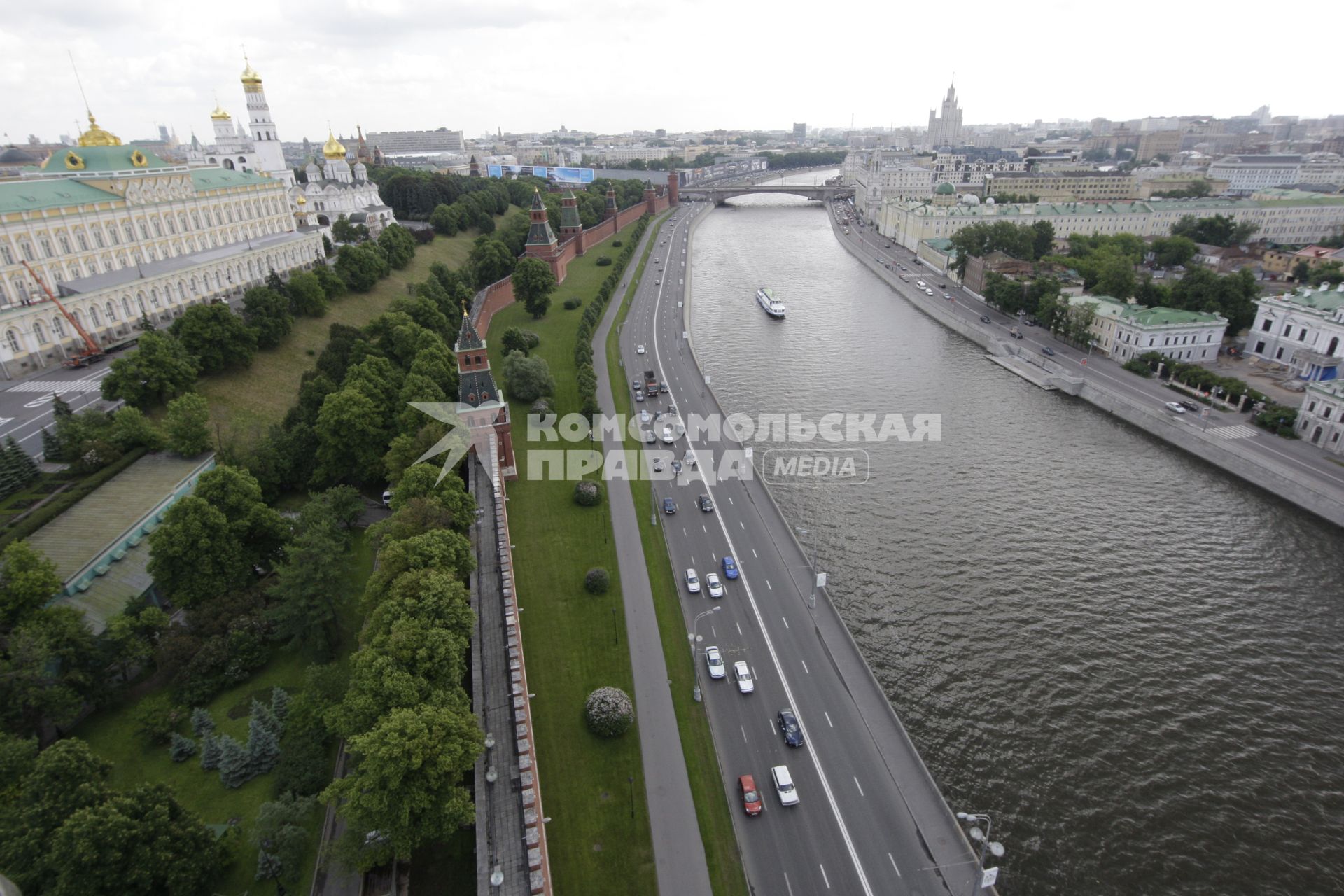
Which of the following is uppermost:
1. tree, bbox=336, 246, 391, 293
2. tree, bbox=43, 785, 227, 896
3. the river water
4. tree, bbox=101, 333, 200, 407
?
tree, bbox=336, 246, 391, 293

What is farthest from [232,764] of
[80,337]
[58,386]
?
[80,337]

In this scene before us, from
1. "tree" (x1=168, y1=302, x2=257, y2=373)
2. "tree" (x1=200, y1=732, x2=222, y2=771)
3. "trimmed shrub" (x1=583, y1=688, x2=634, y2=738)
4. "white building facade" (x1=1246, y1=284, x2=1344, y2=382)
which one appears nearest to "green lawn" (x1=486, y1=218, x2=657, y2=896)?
"trimmed shrub" (x1=583, y1=688, x2=634, y2=738)

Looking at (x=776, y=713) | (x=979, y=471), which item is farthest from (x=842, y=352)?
(x=776, y=713)

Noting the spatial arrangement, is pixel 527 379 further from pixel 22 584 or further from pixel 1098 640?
pixel 1098 640

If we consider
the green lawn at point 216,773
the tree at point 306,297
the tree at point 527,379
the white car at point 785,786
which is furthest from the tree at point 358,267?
the white car at point 785,786

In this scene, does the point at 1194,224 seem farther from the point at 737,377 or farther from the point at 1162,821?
the point at 1162,821

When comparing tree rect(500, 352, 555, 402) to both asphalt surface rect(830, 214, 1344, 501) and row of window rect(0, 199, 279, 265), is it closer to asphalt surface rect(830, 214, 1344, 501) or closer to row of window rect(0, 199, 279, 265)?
row of window rect(0, 199, 279, 265)

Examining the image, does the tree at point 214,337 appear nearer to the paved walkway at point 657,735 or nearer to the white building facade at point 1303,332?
the paved walkway at point 657,735
